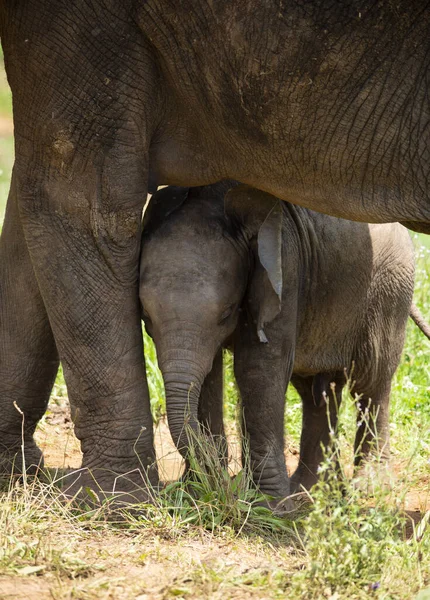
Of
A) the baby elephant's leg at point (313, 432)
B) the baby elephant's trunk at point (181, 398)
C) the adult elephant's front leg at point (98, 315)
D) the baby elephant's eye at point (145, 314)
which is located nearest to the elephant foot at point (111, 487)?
the adult elephant's front leg at point (98, 315)

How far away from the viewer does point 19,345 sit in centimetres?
562

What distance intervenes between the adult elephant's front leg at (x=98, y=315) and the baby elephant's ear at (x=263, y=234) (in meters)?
0.58

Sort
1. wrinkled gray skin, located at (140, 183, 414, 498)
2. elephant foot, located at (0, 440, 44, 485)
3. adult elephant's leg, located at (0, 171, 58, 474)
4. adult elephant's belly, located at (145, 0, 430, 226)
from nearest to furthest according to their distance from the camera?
adult elephant's belly, located at (145, 0, 430, 226), wrinkled gray skin, located at (140, 183, 414, 498), elephant foot, located at (0, 440, 44, 485), adult elephant's leg, located at (0, 171, 58, 474)

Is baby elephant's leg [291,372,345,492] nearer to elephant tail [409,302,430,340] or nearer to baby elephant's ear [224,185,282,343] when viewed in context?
elephant tail [409,302,430,340]

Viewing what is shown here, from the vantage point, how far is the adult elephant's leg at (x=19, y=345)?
220 inches

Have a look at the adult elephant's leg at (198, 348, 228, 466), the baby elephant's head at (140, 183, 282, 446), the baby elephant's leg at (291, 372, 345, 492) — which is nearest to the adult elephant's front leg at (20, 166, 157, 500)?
the baby elephant's head at (140, 183, 282, 446)

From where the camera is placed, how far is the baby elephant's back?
576cm

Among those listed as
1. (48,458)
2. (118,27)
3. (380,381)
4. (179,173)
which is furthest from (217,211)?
(48,458)

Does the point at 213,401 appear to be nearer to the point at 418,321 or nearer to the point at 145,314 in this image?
the point at 145,314

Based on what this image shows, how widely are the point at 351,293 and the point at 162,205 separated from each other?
3.90 feet

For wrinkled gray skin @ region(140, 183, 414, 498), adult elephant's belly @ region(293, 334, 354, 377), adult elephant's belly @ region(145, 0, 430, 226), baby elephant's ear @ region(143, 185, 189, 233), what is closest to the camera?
adult elephant's belly @ region(145, 0, 430, 226)

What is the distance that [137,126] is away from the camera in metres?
4.76

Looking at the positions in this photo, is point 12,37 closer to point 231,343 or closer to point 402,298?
point 231,343

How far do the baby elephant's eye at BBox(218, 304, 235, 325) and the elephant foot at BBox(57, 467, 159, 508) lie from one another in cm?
73
